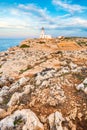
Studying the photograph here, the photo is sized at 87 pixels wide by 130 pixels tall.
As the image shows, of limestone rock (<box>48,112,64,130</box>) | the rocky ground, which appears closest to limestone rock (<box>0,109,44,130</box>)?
the rocky ground

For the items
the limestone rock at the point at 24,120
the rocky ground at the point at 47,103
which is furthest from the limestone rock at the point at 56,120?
the limestone rock at the point at 24,120

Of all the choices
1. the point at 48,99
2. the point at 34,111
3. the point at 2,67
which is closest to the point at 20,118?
the point at 34,111

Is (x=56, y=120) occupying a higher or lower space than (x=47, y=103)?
lower

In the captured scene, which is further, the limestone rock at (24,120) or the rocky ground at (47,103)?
the rocky ground at (47,103)

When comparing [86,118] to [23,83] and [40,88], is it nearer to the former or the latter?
[40,88]

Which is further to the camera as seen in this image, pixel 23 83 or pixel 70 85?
pixel 23 83

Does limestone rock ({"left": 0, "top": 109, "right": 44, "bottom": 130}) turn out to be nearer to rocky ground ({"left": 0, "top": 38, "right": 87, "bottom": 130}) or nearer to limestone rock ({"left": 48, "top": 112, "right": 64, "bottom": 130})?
rocky ground ({"left": 0, "top": 38, "right": 87, "bottom": 130})

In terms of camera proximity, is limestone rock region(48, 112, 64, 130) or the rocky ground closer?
limestone rock region(48, 112, 64, 130)

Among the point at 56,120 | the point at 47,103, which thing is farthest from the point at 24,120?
the point at 47,103

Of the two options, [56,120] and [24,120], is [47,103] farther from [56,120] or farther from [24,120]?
→ [24,120]

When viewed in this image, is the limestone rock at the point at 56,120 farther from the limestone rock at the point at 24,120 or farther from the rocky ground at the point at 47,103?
the limestone rock at the point at 24,120

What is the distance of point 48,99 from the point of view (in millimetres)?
22594

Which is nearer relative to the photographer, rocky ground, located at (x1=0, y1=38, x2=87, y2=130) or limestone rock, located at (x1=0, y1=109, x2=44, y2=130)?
limestone rock, located at (x1=0, y1=109, x2=44, y2=130)

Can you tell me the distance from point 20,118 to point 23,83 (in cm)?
735
